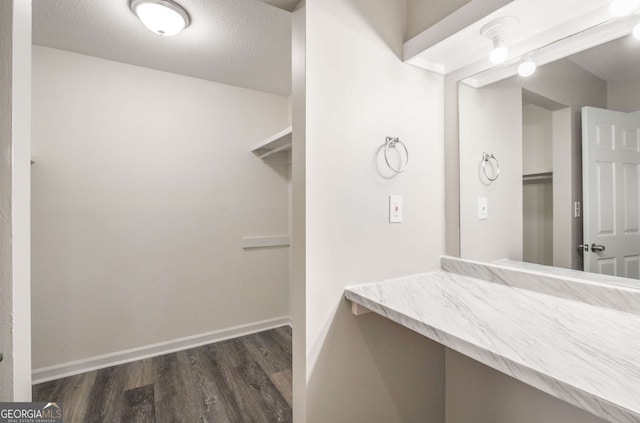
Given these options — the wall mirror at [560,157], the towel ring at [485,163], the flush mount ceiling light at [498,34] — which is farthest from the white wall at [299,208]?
the towel ring at [485,163]

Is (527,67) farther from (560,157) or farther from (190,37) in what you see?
(190,37)

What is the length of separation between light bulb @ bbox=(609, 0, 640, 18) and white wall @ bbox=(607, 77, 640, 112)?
8.3 inches

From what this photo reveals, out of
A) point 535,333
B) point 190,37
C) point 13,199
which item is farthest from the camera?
point 190,37

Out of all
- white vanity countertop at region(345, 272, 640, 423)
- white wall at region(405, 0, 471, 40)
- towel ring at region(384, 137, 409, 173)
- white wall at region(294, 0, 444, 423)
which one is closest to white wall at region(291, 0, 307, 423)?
white wall at region(294, 0, 444, 423)

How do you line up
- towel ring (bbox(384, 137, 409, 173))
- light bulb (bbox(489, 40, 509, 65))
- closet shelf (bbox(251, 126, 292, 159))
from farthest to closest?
closet shelf (bbox(251, 126, 292, 159)) < towel ring (bbox(384, 137, 409, 173)) < light bulb (bbox(489, 40, 509, 65))

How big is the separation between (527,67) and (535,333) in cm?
108

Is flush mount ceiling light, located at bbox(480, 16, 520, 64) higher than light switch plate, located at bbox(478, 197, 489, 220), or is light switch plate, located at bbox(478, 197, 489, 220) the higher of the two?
flush mount ceiling light, located at bbox(480, 16, 520, 64)

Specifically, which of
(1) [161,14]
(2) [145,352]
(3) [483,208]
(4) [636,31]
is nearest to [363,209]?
(3) [483,208]

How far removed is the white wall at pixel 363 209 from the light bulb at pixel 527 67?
1.18 feet

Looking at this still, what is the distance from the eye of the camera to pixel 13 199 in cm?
64

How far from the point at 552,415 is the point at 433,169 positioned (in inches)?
43.2

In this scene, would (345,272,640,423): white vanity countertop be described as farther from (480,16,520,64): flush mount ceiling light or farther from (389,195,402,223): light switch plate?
(480,16,520,64): flush mount ceiling light

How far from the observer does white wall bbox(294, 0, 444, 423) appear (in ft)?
3.57

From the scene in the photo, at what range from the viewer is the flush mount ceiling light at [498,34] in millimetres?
1046
